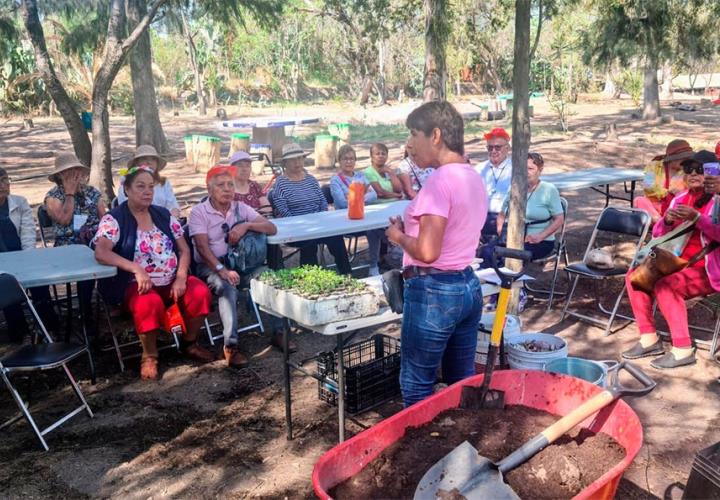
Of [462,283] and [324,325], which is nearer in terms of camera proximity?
[462,283]

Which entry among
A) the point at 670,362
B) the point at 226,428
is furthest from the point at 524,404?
the point at 670,362

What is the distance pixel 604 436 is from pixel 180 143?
19.9 meters

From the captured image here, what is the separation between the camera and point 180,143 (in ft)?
68.3

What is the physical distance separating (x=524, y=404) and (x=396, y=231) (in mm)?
966

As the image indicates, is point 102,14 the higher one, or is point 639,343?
point 102,14

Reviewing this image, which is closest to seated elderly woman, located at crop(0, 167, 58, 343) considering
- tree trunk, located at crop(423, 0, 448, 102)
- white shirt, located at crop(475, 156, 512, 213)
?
white shirt, located at crop(475, 156, 512, 213)

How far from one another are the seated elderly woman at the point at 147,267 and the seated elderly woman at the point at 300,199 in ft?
5.05

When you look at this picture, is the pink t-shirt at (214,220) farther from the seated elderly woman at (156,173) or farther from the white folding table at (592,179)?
the white folding table at (592,179)

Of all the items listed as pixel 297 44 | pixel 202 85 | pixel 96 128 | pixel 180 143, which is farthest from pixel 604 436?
pixel 297 44

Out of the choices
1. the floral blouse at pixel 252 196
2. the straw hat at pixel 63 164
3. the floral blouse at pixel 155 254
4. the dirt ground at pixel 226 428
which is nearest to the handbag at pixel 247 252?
the floral blouse at pixel 155 254

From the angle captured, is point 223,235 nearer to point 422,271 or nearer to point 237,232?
point 237,232

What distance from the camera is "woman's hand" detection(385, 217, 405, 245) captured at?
113 inches

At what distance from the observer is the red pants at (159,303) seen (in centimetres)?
475

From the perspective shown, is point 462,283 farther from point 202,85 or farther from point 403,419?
point 202,85
